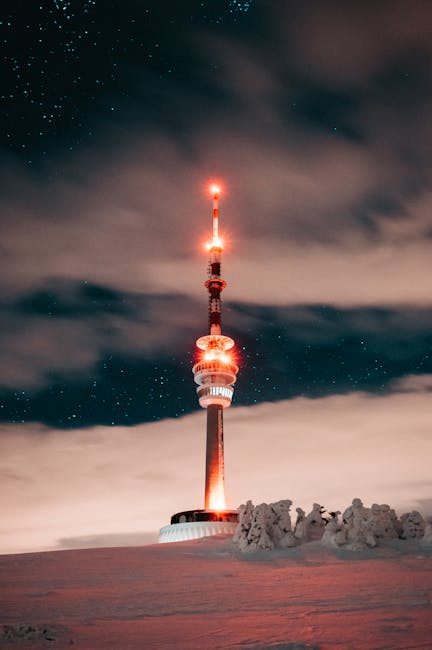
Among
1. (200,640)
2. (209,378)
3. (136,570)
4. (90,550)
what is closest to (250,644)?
(200,640)

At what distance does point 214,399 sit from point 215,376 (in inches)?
132

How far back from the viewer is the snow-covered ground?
11320mm

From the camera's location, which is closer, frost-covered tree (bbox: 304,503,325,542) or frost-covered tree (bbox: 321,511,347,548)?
frost-covered tree (bbox: 321,511,347,548)

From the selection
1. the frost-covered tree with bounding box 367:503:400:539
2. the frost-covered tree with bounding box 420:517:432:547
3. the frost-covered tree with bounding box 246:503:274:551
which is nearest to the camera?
the frost-covered tree with bounding box 420:517:432:547

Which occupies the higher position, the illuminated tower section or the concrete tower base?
the illuminated tower section

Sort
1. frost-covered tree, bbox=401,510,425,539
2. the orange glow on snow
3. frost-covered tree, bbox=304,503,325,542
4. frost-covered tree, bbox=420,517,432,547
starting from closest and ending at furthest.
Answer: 1. frost-covered tree, bbox=420,517,432,547
2. frost-covered tree, bbox=401,510,425,539
3. frost-covered tree, bbox=304,503,325,542
4. the orange glow on snow

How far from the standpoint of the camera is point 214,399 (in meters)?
84.1

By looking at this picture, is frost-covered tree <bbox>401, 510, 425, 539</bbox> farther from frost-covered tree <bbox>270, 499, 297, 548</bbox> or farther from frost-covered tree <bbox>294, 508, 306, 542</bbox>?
frost-covered tree <bbox>270, 499, 297, 548</bbox>

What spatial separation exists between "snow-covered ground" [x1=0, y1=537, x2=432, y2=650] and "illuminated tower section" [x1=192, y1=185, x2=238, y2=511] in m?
54.4

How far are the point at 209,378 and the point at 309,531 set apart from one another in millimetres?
60292

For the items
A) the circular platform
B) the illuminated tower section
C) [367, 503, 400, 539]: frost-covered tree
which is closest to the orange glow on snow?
the illuminated tower section

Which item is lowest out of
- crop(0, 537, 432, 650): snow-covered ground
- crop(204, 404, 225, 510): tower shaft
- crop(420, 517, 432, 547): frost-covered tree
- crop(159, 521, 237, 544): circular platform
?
crop(159, 521, 237, 544): circular platform

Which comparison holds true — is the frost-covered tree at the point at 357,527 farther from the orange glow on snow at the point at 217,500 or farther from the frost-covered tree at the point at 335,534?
the orange glow on snow at the point at 217,500

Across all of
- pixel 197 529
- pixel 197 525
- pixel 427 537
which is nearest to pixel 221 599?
pixel 427 537
